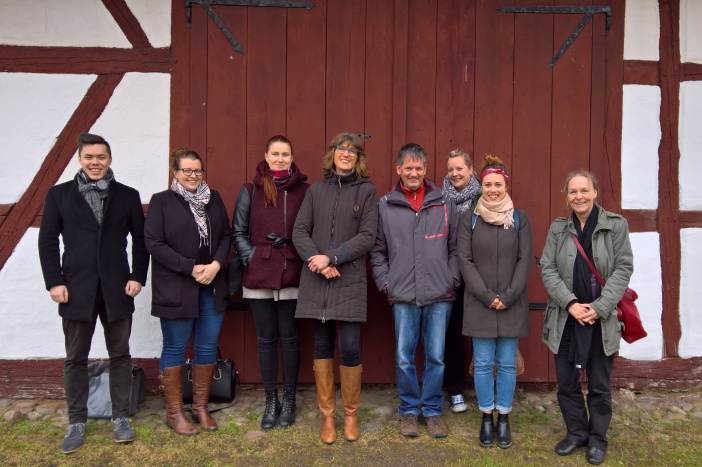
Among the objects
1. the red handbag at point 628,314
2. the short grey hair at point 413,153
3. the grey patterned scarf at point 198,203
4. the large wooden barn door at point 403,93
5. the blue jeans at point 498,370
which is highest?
the large wooden barn door at point 403,93

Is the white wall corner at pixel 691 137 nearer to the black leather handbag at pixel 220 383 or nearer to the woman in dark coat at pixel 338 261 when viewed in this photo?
the woman in dark coat at pixel 338 261

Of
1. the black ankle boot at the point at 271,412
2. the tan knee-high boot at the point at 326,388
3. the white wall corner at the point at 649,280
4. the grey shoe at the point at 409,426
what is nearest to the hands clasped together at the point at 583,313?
the grey shoe at the point at 409,426

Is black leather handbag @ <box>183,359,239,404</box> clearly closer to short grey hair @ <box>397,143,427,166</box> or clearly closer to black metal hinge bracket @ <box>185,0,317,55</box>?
short grey hair @ <box>397,143,427,166</box>

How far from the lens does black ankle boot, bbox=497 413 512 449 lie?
111 inches

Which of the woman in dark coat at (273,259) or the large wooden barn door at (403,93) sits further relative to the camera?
the large wooden barn door at (403,93)

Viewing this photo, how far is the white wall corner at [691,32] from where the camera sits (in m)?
3.55

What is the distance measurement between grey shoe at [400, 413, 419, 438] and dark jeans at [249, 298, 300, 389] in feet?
2.27

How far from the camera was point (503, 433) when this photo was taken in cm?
284

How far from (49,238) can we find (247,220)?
102cm

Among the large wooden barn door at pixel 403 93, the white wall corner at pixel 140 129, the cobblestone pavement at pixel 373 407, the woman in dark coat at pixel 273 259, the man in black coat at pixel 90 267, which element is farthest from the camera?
the large wooden barn door at pixel 403 93

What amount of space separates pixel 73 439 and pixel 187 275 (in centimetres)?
105

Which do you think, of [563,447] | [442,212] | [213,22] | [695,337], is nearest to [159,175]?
[213,22]

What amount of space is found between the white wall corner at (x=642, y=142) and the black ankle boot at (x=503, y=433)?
1738mm

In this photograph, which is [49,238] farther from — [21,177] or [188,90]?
[188,90]
